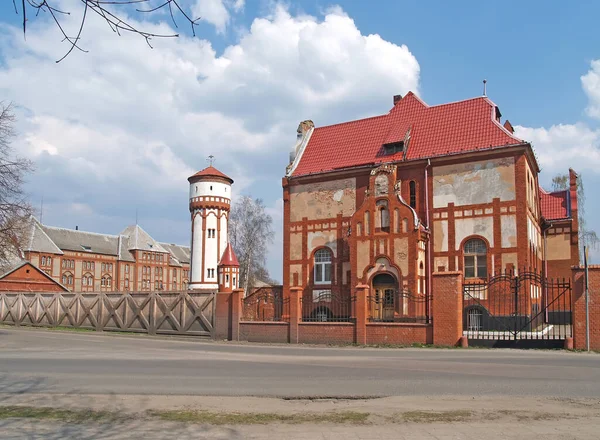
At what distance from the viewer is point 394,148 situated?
113 feet

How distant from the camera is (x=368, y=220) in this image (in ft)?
104

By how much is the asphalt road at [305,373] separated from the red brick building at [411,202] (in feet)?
36.9

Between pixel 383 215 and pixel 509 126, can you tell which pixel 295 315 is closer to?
pixel 383 215

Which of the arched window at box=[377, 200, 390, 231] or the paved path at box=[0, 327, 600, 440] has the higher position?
the arched window at box=[377, 200, 390, 231]

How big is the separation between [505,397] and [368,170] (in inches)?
985

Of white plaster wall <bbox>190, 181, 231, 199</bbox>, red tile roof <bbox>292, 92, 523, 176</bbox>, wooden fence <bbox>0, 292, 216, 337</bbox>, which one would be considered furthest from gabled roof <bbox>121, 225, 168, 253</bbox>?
red tile roof <bbox>292, 92, 523, 176</bbox>

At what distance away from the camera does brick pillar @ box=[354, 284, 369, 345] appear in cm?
2331

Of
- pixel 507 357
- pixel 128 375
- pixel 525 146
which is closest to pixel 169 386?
pixel 128 375

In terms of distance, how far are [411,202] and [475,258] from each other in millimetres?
4806

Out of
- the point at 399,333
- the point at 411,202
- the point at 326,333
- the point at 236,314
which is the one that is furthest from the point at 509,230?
the point at 236,314

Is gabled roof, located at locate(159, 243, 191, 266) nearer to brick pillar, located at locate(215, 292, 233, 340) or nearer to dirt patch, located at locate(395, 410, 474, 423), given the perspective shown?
brick pillar, located at locate(215, 292, 233, 340)

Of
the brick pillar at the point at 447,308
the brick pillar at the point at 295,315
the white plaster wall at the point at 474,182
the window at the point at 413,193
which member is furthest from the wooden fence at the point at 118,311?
the white plaster wall at the point at 474,182

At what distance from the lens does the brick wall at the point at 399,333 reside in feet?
73.0

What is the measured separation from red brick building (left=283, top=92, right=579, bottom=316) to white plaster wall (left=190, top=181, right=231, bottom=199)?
54.3 ft
